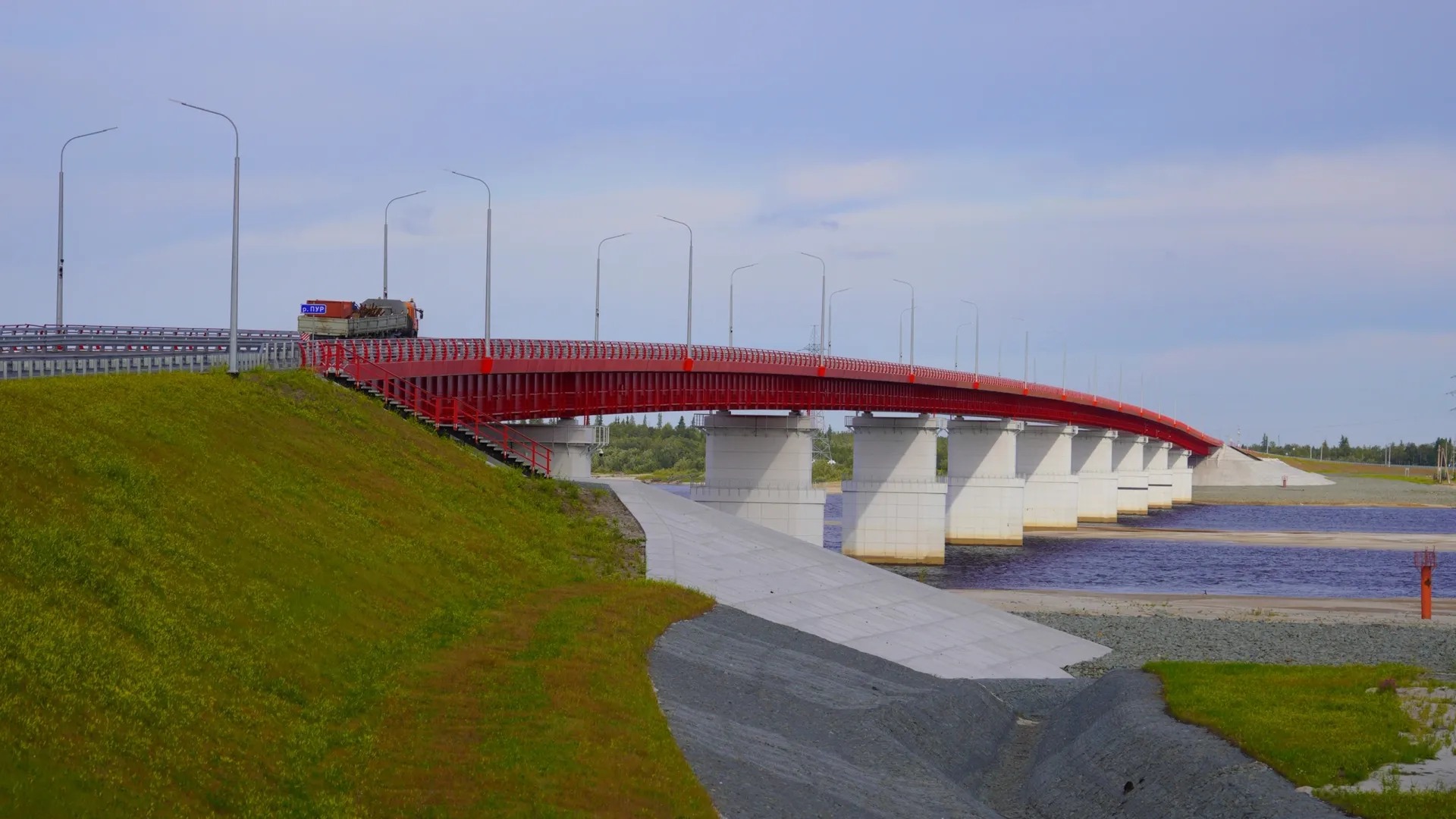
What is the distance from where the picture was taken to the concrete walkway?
42.8 meters

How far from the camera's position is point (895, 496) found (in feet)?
336

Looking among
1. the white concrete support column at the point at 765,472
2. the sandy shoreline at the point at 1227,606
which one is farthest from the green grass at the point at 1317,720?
the white concrete support column at the point at 765,472

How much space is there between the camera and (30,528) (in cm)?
2098

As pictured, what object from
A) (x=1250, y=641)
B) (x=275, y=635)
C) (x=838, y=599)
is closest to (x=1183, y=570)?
(x=1250, y=641)

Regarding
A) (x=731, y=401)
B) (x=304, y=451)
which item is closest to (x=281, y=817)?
(x=304, y=451)

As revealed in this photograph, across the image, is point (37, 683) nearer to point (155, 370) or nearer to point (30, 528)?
point (30, 528)

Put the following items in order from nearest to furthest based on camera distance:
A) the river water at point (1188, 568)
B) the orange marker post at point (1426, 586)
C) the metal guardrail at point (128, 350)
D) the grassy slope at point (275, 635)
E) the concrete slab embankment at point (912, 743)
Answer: the grassy slope at point (275, 635) < the concrete slab embankment at point (912, 743) < the metal guardrail at point (128, 350) < the orange marker post at point (1426, 586) < the river water at point (1188, 568)

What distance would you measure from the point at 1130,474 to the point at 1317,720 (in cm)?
15938

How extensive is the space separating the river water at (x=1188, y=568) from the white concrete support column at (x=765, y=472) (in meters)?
8.82

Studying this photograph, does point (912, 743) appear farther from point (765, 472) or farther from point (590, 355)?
point (765, 472)

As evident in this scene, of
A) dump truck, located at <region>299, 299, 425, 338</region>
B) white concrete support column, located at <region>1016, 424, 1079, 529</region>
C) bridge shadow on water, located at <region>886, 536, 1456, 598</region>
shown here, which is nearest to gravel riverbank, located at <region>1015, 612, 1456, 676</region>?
bridge shadow on water, located at <region>886, 536, 1456, 598</region>

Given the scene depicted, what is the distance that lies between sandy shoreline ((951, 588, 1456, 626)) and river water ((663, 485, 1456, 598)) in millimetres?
4970

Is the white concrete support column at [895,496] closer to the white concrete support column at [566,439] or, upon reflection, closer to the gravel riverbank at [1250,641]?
the gravel riverbank at [1250,641]

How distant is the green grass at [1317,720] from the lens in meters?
22.3
